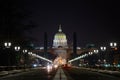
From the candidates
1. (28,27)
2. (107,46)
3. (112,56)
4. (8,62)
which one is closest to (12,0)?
(28,27)

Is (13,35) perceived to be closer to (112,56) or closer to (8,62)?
(8,62)

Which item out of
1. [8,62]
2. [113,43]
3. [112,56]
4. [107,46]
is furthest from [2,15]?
[112,56]

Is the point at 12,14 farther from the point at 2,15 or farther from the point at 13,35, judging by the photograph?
the point at 13,35

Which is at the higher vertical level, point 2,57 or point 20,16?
point 20,16

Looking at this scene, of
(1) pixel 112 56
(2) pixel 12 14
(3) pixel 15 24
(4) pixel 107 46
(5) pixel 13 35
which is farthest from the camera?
(1) pixel 112 56

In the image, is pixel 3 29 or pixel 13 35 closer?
pixel 3 29

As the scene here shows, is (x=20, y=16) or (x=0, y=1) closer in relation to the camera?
(x=0, y=1)

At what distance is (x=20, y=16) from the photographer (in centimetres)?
7731

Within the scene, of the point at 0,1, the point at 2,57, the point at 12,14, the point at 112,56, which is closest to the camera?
the point at 0,1

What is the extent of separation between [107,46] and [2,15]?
46071mm

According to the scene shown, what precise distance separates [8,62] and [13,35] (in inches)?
318

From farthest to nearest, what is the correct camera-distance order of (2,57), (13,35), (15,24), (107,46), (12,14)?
(107,46), (2,57), (13,35), (15,24), (12,14)

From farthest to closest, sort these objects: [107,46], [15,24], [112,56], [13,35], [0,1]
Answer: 1. [112,56]
2. [107,46]
3. [13,35]
4. [15,24]
5. [0,1]

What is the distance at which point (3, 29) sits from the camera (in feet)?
251
